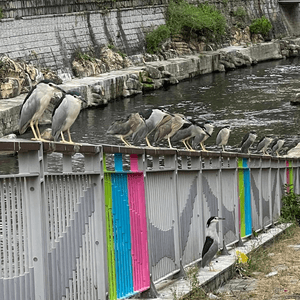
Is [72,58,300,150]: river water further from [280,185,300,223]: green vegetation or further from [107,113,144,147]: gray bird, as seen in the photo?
[107,113,144,147]: gray bird

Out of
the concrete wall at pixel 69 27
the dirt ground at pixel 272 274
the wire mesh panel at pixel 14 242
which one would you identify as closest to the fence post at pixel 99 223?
the wire mesh panel at pixel 14 242

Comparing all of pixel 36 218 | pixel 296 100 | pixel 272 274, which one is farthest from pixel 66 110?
pixel 296 100

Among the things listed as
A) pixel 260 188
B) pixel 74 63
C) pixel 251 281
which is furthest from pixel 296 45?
pixel 251 281

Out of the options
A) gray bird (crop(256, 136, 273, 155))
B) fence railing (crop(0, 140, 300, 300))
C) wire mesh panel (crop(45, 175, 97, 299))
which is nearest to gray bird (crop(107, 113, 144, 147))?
fence railing (crop(0, 140, 300, 300))

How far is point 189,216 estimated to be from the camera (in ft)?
22.2

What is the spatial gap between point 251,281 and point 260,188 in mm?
3232

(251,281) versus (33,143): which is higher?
(33,143)

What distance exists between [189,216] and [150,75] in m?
28.6

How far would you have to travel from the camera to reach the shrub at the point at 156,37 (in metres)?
40.2

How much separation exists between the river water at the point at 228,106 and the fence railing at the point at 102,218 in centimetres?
1200

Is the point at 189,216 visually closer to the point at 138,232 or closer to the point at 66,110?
the point at 138,232

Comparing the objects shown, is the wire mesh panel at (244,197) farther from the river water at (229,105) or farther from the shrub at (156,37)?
the shrub at (156,37)

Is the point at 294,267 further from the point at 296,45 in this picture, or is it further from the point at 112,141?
the point at 296,45

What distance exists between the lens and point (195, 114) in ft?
95.3
